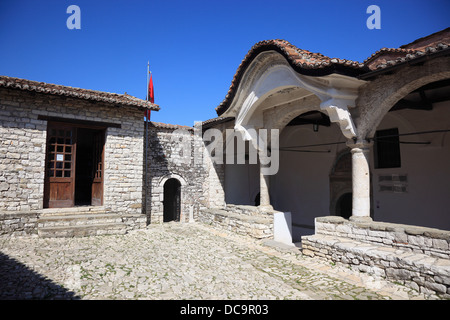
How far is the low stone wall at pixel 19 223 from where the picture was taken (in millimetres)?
7191

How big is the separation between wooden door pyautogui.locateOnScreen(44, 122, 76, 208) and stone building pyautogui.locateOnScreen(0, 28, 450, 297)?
0.10 feet

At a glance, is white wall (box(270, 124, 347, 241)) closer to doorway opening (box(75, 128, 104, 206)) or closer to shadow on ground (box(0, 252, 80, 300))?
shadow on ground (box(0, 252, 80, 300))

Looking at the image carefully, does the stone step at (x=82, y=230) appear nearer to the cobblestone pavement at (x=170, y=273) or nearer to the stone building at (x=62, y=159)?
the stone building at (x=62, y=159)

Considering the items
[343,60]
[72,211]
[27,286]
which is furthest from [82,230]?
[343,60]

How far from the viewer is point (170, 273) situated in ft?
15.8

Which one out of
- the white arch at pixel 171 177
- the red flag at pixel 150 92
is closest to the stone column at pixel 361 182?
the white arch at pixel 171 177

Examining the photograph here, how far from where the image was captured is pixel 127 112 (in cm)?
947

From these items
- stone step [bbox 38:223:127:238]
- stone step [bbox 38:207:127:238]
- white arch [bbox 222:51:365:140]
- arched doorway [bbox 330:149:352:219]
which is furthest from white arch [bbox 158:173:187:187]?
arched doorway [bbox 330:149:352:219]

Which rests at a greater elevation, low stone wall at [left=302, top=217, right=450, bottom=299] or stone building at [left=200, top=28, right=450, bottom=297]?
stone building at [left=200, top=28, right=450, bottom=297]

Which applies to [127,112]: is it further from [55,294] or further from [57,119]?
[55,294]

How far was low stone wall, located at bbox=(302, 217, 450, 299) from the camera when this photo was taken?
3.88 metres

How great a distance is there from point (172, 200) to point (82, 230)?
4.47 metres

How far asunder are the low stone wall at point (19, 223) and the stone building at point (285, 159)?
0.08 ft

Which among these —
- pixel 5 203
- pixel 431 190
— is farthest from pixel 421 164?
pixel 5 203
